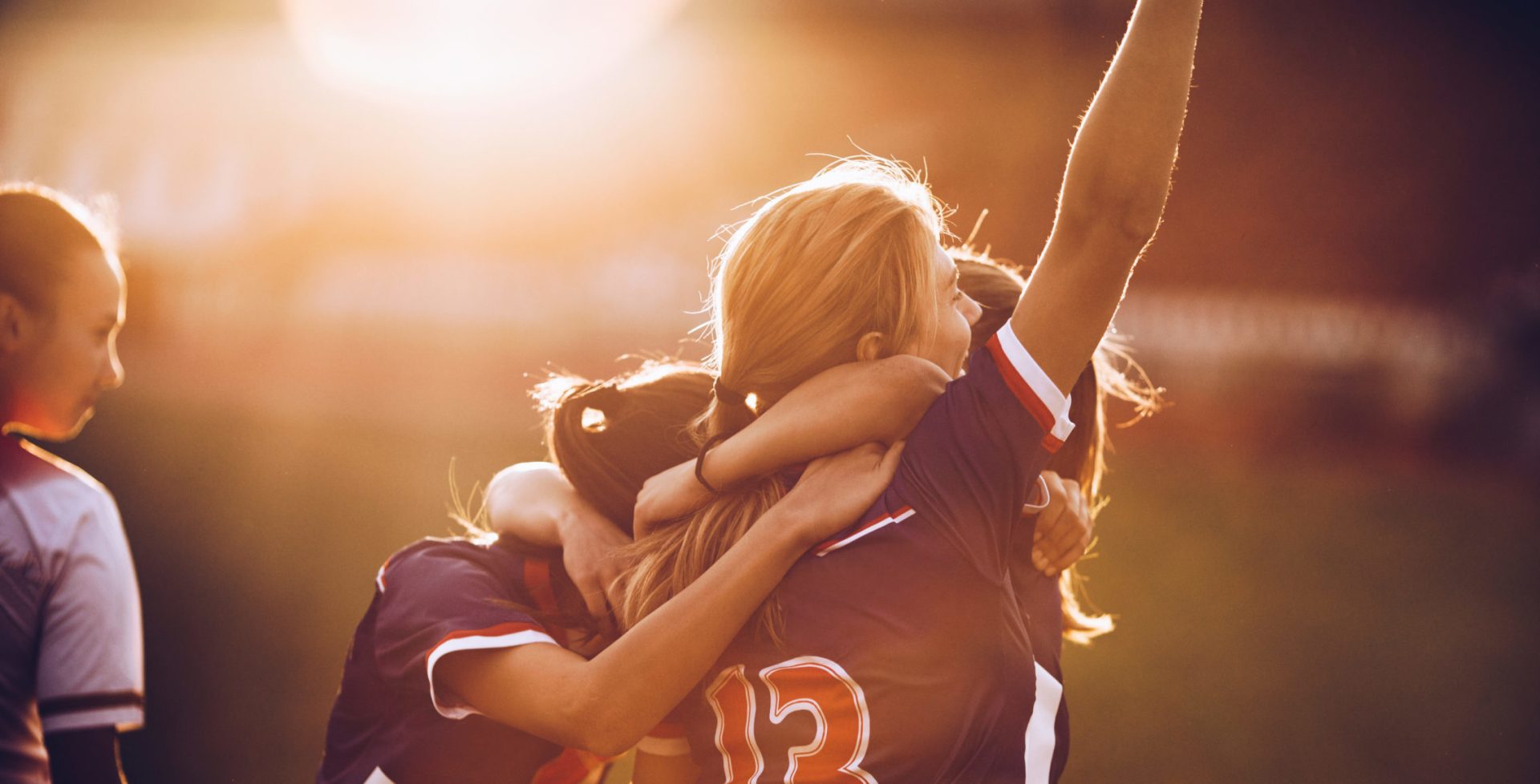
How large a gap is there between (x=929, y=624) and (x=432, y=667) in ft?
2.64

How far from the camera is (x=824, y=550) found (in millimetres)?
1497

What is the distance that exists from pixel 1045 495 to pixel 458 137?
14765 millimetres

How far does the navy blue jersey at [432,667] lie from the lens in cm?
171

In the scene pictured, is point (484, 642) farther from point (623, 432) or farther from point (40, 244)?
point (40, 244)

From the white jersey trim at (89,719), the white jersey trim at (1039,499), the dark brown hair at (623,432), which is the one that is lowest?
the white jersey trim at (89,719)

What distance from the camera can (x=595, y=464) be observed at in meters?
1.97

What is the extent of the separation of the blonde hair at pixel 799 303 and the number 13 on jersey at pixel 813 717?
7 centimetres

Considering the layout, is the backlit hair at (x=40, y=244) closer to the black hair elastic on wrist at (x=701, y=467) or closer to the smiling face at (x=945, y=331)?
the black hair elastic on wrist at (x=701, y=467)

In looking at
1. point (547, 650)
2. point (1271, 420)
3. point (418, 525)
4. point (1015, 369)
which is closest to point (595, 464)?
point (547, 650)

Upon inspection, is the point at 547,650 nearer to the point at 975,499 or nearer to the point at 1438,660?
the point at 975,499

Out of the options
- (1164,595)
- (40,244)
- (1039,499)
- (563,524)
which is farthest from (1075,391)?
(1164,595)

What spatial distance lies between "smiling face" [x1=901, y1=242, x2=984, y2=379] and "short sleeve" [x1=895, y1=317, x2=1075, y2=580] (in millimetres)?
155

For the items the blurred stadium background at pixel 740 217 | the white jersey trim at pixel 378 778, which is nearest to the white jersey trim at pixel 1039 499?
the white jersey trim at pixel 378 778

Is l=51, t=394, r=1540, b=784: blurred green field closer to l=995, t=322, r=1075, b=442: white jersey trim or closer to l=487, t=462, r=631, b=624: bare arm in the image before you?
l=487, t=462, r=631, b=624: bare arm
